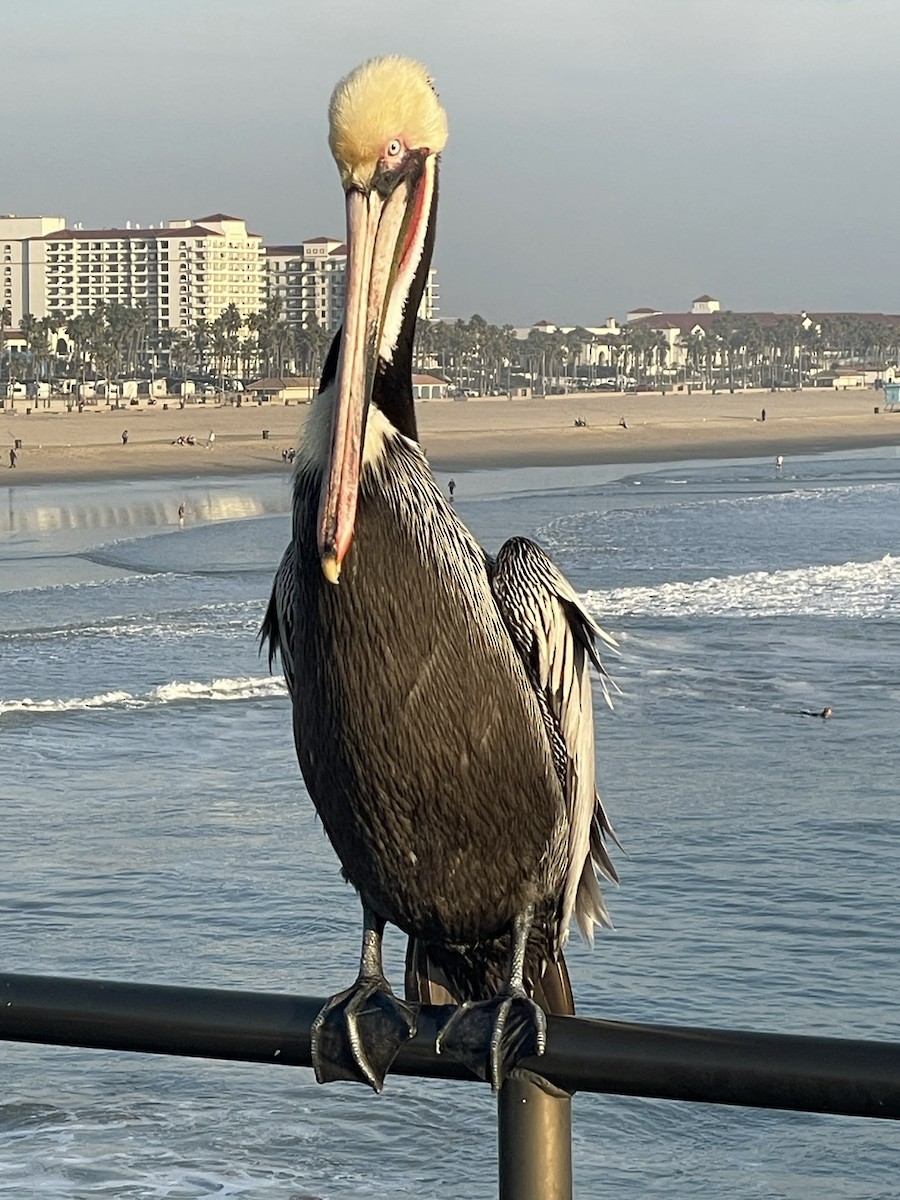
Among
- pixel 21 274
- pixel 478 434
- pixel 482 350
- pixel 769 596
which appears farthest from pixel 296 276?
Result: pixel 769 596

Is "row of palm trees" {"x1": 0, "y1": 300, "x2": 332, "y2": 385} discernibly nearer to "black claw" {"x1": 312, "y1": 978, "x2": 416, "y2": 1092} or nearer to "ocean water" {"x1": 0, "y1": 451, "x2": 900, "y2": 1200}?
"ocean water" {"x1": 0, "y1": 451, "x2": 900, "y2": 1200}

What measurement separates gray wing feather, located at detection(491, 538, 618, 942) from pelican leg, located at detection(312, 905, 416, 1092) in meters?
0.58

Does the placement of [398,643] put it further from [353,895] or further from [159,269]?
[159,269]

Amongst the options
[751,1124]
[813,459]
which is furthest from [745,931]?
[813,459]

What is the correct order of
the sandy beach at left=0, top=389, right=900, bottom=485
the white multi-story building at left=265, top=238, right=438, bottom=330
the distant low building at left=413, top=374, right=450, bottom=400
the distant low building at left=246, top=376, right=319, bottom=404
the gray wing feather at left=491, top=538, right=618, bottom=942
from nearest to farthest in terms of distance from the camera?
the gray wing feather at left=491, top=538, right=618, bottom=942 < the sandy beach at left=0, top=389, right=900, bottom=485 < the distant low building at left=246, top=376, right=319, bottom=404 < the distant low building at left=413, top=374, right=450, bottom=400 < the white multi-story building at left=265, top=238, right=438, bottom=330

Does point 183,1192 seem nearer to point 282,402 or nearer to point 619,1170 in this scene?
point 619,1170

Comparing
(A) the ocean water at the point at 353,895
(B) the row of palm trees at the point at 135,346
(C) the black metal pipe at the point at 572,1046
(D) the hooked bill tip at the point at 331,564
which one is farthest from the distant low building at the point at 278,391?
(C) the black metal pipe at the point at 572,1046

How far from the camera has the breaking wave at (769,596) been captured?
72.3 feet

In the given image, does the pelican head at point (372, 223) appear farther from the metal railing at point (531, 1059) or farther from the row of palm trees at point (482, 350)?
the row of palm trees at point (482, 350)

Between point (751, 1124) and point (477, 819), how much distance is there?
503 centimetres

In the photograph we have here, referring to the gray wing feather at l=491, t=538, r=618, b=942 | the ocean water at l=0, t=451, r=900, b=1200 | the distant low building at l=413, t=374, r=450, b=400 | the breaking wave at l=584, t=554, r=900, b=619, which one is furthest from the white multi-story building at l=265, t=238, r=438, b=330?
the gray wing feather at l=491, t=538, r=618, b=942

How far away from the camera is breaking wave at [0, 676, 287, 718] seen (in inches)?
634

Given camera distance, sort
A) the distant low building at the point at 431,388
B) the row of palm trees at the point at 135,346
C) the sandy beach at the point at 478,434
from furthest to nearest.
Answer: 1. the row of palm trees at the point at 135,346
2. the distant low building at the point at 431,388
3. the sandy beach at the point at 478,434

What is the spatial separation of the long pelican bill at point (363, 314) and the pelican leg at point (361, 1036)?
0.50 meters
